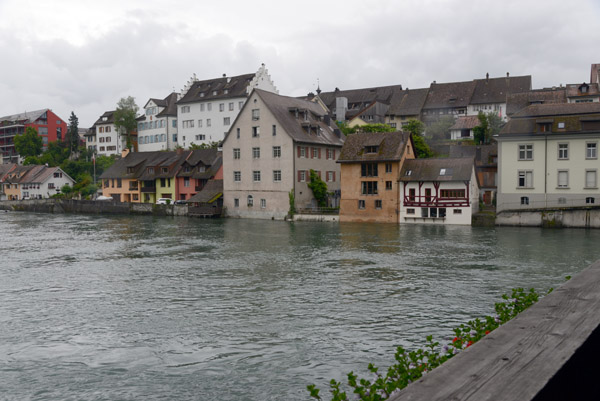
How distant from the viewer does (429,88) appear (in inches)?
3942

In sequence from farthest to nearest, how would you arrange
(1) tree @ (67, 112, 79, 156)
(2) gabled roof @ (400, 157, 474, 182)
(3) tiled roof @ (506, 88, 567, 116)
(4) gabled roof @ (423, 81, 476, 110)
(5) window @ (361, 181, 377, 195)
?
1. (1) tree @ (67, 112, 79, 156)
2. (4) gabled roof @ (423, 81, 476, 110)
3. (3) tiled roof @ (506, 88, 567, 116)
4. (5) window @ (361, 181, 377, 195)
5. (2) gabled roof @ (400, 157, 474, 182)

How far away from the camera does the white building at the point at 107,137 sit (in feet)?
409

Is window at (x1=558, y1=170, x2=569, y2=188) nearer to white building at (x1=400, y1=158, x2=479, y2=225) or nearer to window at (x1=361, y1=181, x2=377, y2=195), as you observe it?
white building at (x1=400, y1=158, x2=479, y2=225)

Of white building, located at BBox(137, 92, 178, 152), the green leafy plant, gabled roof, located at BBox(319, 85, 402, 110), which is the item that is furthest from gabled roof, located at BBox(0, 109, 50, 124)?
the green leafy plant

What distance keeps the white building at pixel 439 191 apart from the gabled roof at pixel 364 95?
2012 inches

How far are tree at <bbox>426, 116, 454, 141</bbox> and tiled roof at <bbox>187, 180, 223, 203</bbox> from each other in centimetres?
3291

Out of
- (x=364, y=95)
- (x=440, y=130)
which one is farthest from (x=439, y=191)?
(x=364, y=95)

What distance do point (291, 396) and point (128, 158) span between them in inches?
3285

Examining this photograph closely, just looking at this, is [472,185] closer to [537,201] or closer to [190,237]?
[537,201]

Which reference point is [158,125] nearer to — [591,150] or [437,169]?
[437,169]

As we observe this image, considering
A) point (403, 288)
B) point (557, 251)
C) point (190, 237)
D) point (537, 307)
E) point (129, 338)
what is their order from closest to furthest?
1. point (537, 307)
2. point (129, 338)
3. point (403, 288)
4. point (557, 251)
5. point (190, 237)

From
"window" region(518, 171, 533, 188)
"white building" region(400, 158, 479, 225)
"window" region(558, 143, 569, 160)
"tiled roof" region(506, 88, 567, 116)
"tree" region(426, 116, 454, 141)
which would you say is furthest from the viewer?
"tree" region(426, 116, 454, 141)

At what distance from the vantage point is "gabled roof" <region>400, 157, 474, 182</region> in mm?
54000

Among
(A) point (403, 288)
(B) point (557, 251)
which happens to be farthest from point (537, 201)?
(A) point (403, 288)
